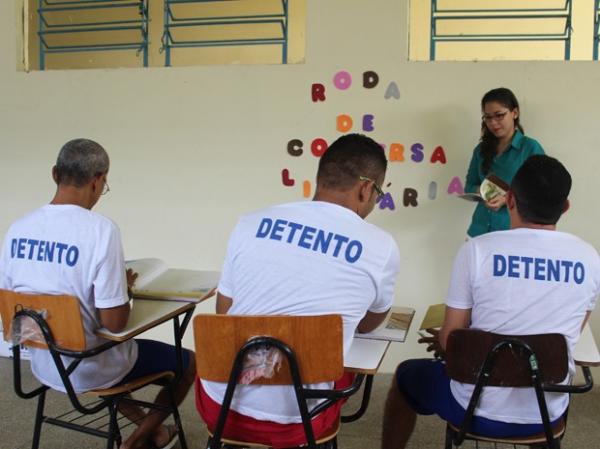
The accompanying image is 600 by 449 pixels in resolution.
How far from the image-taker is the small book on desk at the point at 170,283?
1989 mm

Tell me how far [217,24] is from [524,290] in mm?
2518

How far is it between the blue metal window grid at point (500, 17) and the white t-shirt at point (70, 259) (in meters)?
2.08

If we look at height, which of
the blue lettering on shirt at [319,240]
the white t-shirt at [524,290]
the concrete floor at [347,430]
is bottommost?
the concrete floor at [347,430]

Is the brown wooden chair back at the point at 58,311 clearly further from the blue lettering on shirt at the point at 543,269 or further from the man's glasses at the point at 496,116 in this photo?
the man's glasses at the point at 496,116

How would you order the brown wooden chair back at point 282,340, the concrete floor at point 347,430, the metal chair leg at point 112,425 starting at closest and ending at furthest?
1. the brown wooden chair back at point 282,340
2. the metal chair leg at point 112,425
3. the concrete floor at point 347,430

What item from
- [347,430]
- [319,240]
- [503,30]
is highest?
[503,30]

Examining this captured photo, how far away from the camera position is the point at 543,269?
4.86 ft

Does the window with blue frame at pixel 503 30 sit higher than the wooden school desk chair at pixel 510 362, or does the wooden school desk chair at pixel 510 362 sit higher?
the window with blue frame at pixel 503 30

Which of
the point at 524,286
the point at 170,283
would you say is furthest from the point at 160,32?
the point at 524,286

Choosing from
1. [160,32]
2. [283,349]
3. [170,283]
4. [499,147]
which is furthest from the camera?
[160,32]

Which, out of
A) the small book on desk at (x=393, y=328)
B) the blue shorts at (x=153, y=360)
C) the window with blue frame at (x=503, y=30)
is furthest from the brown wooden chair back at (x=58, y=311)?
the window with blue frame at (x=503, y=30)

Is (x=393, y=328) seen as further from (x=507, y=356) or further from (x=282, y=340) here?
(x=282, y=340)

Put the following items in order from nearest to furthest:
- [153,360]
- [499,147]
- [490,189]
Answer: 1. [153,360]
2. [490,189]
3. [499,147]

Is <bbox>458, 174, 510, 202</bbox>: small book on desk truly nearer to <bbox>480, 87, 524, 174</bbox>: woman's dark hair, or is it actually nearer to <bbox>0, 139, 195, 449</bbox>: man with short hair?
<bbox>480, 87, 524, 174</bbox>: woman's dark hair
